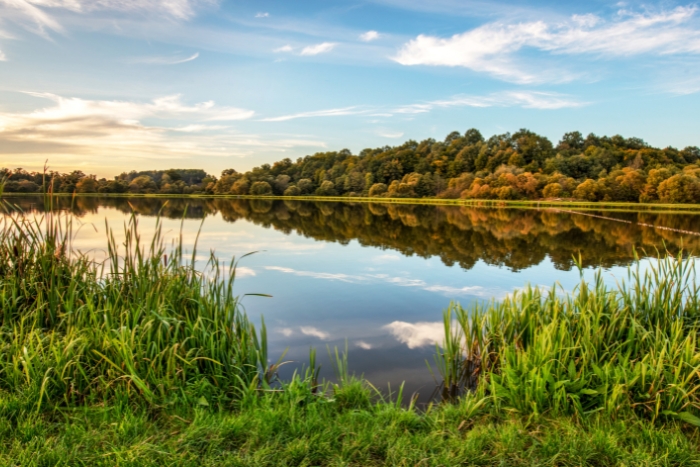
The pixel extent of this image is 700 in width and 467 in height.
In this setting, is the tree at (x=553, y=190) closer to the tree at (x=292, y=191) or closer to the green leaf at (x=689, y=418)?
the tree at (x=292, y=191)

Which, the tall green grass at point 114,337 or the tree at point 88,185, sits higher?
the tree at point 88,185

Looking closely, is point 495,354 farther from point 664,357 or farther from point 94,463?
point 94,463

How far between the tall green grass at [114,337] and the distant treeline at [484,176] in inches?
2395

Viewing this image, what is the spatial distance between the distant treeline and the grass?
60.4 meters

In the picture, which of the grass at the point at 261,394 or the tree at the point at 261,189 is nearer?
the grass at the point at 261,394

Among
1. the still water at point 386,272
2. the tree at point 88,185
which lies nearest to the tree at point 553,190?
the still water at point 386,272

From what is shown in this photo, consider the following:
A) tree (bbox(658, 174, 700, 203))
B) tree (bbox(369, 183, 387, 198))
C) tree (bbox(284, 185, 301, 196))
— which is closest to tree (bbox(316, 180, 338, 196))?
tree (bbox(284, 185, 301, 196))

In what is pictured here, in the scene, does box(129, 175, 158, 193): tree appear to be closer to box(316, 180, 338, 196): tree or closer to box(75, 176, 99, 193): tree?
box(75, 176, 99, 193): tree

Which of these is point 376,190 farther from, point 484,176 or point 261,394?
point 261,394

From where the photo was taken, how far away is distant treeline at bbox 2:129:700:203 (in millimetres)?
59344

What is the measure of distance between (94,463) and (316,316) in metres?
5.50

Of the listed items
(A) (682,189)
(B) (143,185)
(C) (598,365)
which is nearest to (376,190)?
(B) (143,185)

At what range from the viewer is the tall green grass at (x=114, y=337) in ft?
11.8

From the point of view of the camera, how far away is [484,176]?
80.0 m
